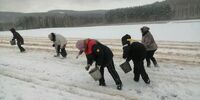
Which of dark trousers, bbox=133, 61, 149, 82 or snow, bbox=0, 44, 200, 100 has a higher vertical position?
dark trousers, bbox=133, 61, 149, 82

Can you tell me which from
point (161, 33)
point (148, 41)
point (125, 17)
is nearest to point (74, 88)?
point (148, 41)

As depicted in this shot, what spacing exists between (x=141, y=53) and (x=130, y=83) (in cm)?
118

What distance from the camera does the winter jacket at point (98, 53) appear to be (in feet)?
26.8

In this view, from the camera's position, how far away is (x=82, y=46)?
8.30m

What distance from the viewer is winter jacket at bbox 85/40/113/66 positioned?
321 inches

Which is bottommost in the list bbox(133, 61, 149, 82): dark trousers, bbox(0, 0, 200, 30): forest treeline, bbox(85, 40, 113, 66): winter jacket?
bbox(133, 61, 149, 82): dark trousers

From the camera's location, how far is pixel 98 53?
8.16 meters

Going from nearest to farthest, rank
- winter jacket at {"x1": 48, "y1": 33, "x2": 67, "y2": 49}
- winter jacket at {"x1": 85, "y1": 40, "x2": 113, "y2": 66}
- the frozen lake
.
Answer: winter jacket at {"x1": 85, "y1": 40, "x2": 113, "y2": 66} < winter jacket at {"x1": 48, "y1": 33, "x2": 67, "y2": 49} < the frozen lake

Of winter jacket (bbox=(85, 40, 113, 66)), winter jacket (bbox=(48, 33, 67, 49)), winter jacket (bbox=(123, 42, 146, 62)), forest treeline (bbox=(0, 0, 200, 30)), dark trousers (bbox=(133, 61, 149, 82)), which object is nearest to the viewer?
winter jacket (bbox=(85, 40, 113, 66))

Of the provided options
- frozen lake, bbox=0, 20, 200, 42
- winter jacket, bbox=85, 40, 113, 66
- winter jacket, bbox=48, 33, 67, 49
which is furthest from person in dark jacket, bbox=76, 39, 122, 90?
frozen lake, bbox=0, 20, 200, 42

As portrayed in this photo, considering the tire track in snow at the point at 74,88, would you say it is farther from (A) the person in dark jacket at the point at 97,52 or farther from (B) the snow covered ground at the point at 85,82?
(A) the person in dark jacket at the point at 97,52

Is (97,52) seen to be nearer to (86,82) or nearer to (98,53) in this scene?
(98,53)

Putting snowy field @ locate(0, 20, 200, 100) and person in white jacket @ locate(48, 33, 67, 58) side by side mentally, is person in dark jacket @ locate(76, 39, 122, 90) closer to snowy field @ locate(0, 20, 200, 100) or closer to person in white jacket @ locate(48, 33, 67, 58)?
snowy field @ locate(0, 20, 200, 100)

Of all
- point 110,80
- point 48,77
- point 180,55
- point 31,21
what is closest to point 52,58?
point 48,77
